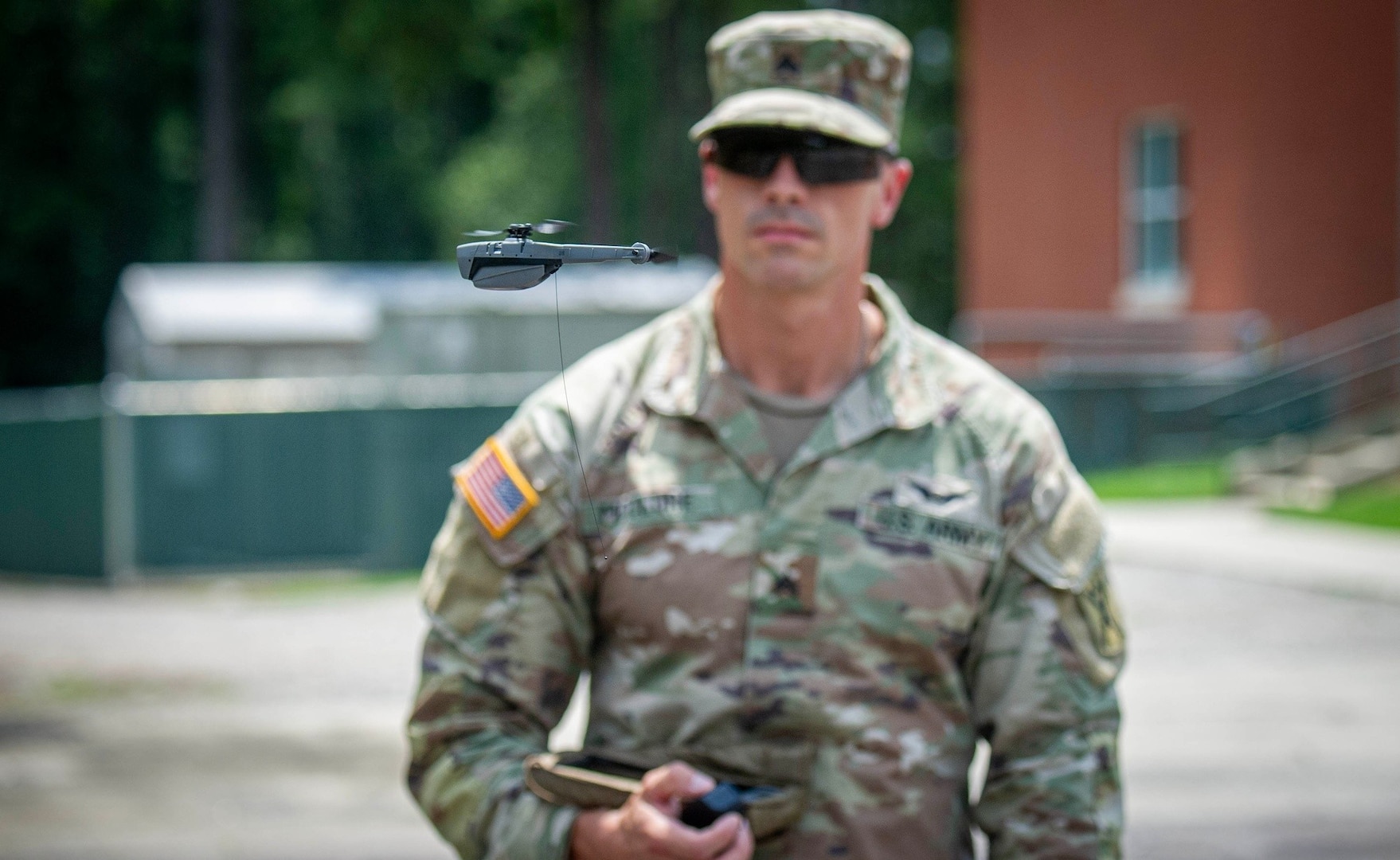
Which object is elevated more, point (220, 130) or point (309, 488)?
point (220, 130)

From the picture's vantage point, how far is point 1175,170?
2170 centimetres

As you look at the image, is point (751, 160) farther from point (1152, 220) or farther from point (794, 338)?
point (1152, 220)

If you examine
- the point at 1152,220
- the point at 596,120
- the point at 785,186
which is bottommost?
the point at 785,186

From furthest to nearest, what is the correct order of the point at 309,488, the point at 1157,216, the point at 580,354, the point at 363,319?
the point at 1157,216, the point at 363,319, the point at 580,354, the point at 309,488

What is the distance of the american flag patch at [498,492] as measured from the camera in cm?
266

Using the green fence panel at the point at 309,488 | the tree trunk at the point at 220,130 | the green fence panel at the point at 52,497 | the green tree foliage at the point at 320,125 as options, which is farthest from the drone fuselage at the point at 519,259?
the tree trunk at the point at 220,130

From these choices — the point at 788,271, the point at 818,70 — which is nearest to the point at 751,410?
the point at 788,271

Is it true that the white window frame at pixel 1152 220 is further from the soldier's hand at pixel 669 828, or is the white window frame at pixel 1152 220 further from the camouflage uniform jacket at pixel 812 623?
the soldier's hand at pixel 669 828

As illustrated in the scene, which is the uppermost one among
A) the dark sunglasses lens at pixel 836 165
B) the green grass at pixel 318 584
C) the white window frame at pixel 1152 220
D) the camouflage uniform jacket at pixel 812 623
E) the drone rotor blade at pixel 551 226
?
the white window frame at pixel 1152 220

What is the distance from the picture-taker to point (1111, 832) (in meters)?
2.67

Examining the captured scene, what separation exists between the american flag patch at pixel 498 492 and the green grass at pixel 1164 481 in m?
15.1

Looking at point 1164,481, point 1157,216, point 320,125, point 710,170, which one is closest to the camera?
point 710,170

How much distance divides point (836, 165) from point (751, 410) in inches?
16.4

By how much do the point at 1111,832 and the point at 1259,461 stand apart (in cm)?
1560
